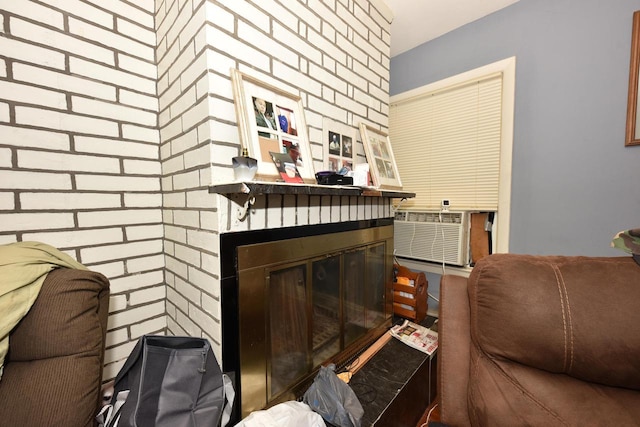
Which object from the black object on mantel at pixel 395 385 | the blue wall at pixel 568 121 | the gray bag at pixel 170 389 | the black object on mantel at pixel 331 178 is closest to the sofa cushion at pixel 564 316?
the black object on mantel at pixel 395 385

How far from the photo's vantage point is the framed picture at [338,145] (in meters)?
1.44

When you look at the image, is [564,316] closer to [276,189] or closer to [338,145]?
[276,189]

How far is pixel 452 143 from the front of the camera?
2.16 m

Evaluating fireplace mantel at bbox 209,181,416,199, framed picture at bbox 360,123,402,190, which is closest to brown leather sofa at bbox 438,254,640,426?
fireplace mantel at bbox 209,181,416,199

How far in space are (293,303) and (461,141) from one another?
190 centimetres

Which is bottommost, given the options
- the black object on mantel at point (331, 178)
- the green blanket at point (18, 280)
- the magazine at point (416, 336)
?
the magazine at point (416, 336)

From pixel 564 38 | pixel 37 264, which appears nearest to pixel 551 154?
pixel 564 38

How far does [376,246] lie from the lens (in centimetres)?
182

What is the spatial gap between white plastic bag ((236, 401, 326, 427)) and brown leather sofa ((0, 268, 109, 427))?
0.52 m

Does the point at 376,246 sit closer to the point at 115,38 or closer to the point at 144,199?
the point at 144,199

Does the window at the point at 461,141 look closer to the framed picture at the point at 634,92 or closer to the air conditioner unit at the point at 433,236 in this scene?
the air conditioner unit at the point at 433,236

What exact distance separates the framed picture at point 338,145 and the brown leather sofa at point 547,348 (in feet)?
3.04

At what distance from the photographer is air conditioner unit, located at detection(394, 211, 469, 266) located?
2.08m

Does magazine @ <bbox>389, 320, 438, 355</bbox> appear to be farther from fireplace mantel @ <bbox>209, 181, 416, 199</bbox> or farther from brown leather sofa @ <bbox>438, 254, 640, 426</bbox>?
fireplace mantel @ <bbox>209, 181, 416, 199</bbox>
